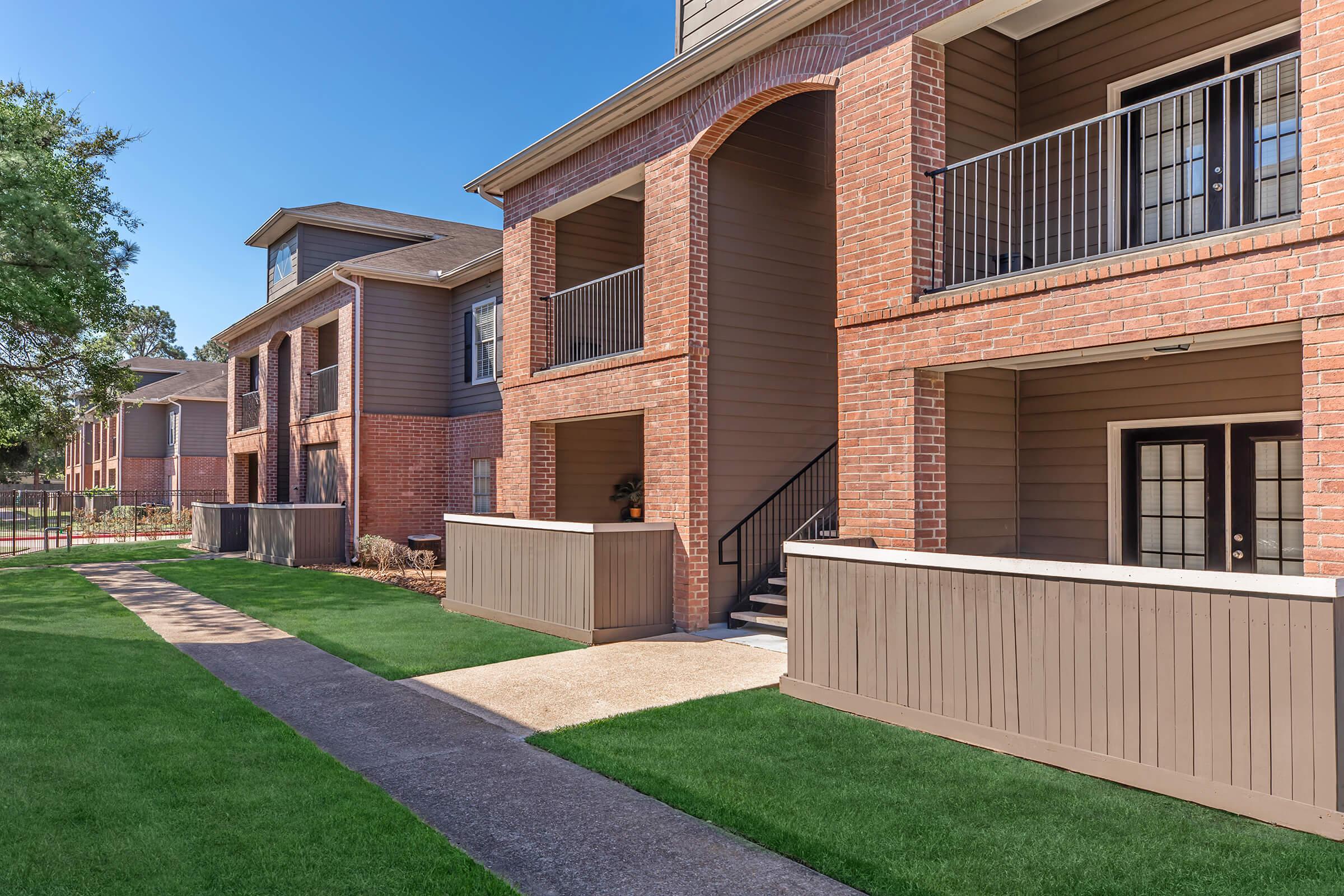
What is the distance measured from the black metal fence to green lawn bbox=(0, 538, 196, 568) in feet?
1.69

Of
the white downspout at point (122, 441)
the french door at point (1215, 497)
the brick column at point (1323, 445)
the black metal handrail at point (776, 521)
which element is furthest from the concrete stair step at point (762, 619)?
the white downspout at point (122, 441)

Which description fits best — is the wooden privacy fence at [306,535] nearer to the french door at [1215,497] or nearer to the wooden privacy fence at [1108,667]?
the wooden privacy fence at [1108,667]

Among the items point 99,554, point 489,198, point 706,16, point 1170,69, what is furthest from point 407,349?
point 1170,69

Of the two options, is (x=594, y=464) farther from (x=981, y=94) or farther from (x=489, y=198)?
(x=981, y=94)

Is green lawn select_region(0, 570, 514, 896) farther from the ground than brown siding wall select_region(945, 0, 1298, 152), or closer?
closer

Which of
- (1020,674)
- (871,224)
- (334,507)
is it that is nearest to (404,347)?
(334,507)

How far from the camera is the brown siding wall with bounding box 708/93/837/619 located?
1077cm

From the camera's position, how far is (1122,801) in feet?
15.9

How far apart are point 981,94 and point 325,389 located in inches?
667

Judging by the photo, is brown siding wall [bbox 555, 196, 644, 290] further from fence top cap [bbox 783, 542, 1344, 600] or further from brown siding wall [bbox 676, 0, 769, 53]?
fence top cap [bbox 783, 542, 1344, 600]

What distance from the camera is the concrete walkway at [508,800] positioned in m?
4.05

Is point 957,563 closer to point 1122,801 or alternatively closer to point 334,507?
point 1122,801

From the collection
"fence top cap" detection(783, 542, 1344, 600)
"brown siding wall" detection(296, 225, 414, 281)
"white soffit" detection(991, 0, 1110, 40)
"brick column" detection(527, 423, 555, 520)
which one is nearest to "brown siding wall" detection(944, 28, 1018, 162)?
"white soffit" detection(991, 0, 1110, 40)

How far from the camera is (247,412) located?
2659 centimetres
